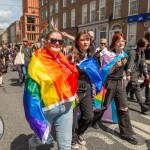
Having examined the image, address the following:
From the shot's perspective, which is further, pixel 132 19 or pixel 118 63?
pixel 132 19

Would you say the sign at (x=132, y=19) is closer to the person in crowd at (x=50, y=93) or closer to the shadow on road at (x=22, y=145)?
the shadow on road at (x=22, y=145)

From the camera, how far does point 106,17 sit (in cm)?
2398

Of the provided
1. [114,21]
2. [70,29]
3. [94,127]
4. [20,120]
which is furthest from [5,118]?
[70,29]

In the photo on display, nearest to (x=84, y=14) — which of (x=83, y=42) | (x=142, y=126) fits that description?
(x=142, y=126)

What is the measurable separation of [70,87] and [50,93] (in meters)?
0.30

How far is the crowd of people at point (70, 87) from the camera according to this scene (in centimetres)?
228

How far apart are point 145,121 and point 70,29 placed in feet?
96.0

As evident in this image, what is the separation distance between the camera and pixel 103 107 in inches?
146

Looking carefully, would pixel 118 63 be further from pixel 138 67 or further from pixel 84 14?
pixel 84 14

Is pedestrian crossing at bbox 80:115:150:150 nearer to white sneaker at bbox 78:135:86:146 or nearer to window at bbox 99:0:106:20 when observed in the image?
white sneaker at bbox 78:135:86:146

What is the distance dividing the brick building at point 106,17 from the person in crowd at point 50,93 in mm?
13967

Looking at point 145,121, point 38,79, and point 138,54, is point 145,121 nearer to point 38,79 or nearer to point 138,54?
point 138,54

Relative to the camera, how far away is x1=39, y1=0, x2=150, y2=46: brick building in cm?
1931

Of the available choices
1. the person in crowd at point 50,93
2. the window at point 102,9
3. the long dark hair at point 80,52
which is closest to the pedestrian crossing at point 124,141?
the person in crowd at point 50,93
